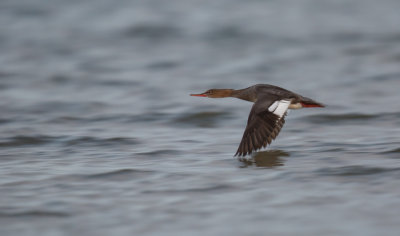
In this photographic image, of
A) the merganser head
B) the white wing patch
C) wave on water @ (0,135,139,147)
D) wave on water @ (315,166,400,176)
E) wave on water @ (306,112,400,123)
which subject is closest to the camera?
wave on water @ (315,166,400,176)

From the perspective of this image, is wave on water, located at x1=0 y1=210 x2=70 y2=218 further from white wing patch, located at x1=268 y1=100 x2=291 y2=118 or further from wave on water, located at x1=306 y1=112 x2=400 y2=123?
wave on water, located at x1=306 y1=112 x2=400 y2=123

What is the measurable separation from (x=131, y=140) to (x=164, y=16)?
8.79 meters

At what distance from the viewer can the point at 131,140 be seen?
24.6 ft

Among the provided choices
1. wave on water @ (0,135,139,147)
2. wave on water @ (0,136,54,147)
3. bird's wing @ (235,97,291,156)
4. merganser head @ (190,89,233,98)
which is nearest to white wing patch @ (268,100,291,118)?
bird's wing @ (235,97,291,156)

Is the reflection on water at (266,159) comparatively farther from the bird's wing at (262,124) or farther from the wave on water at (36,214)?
the wave on water at (36,214)

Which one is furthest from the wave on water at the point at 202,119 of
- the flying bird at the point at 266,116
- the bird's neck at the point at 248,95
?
the flying bird at the point at 266,116

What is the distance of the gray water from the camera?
Result: 4.78m

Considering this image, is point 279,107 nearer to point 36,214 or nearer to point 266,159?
point 266,159

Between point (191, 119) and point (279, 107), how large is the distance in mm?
2367

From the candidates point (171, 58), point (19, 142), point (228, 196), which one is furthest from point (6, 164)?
point (171, 58)

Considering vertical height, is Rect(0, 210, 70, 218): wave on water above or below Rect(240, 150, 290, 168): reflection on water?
below

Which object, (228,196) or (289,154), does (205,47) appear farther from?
(228,196)

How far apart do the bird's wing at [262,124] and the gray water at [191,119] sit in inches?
6.4

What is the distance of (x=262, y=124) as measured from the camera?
631 cm
